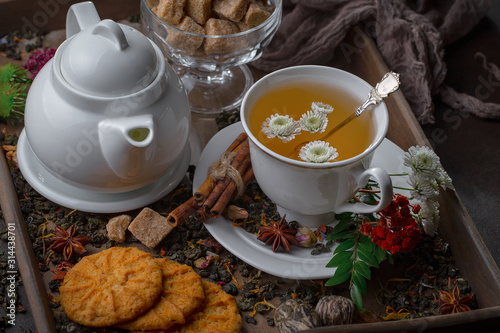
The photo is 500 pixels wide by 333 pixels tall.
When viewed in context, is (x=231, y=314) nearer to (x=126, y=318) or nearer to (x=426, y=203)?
(x=126, y=318)

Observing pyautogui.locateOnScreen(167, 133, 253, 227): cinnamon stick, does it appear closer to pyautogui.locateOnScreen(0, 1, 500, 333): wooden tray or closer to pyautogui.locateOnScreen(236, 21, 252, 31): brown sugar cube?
pyautogui.locateOnScreen(0, 1, 500, 333): wooden tray

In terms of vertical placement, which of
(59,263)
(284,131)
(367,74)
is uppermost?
(284,131)

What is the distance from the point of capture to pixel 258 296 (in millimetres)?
1102

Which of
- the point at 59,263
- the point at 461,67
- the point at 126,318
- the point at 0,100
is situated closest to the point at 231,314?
the point at 126,318

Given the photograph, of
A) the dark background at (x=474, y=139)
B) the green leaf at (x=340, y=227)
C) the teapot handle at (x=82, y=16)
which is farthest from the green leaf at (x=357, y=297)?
the teapot handle at (x=82, y=16)

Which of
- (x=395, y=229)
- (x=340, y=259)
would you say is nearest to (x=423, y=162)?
(x=395, y=229)

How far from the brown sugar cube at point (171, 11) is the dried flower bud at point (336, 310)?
72cm

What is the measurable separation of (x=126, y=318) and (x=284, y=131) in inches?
18.5

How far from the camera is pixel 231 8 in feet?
4.32

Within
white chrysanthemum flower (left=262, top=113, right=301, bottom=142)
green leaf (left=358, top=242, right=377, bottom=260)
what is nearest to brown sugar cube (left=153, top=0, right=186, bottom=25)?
white chrysanthemum flower (left=262, top=113, right=301, bottom=142)

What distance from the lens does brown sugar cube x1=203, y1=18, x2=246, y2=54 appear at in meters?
1.32

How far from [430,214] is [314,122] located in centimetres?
30

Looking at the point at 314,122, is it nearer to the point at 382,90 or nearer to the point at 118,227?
the point at 382,90

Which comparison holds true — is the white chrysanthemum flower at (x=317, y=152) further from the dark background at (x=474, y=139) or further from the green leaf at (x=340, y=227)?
the dark background at (x=474, y=139)
